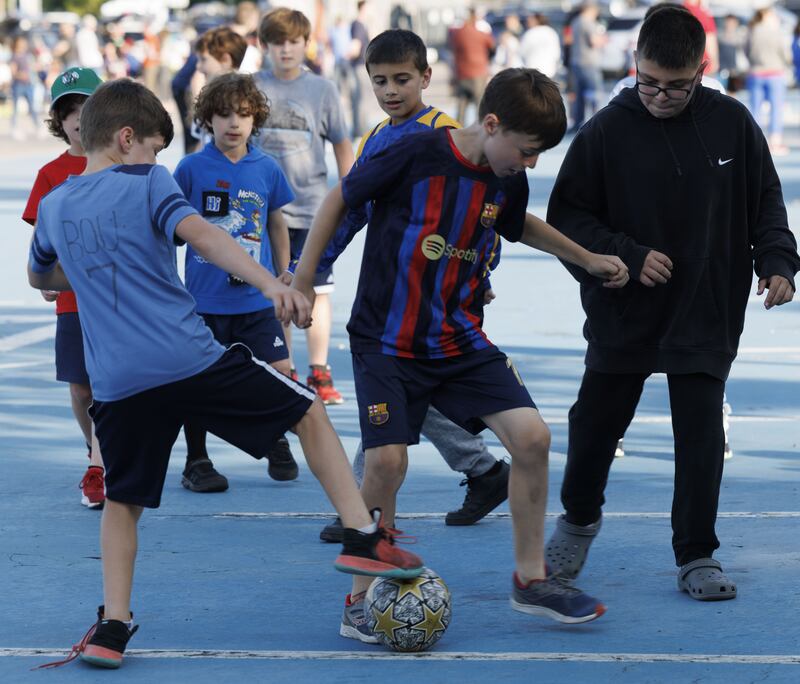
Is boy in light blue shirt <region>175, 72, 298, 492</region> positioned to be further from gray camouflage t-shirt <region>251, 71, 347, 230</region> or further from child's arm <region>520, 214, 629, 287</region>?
child's arm <region>520, 214, 629, 287</region>

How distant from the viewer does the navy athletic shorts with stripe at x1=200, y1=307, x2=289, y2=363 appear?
6.74m

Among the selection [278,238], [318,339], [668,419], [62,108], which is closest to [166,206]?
[62,108]

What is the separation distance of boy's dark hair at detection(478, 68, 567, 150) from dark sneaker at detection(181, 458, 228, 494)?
8.77 feet

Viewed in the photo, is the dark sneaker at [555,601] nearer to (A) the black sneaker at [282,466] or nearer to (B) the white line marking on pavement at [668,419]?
(A) the black sneaker at [282,466]

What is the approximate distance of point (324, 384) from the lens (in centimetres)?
847

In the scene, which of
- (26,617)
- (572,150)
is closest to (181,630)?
(26,617)

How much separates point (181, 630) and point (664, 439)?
347 cm

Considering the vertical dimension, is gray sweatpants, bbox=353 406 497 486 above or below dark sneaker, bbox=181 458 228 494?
above

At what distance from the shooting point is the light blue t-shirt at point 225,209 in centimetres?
670

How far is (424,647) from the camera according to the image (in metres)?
4.65

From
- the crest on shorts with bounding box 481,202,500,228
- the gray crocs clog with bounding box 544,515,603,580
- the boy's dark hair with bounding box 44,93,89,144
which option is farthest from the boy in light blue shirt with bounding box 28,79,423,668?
the boy's dark hair with bounding box 44,93,89,144

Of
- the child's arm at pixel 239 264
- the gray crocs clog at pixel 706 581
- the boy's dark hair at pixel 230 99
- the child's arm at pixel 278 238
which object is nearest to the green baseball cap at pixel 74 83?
the boy's dark hair at pixel 230 99

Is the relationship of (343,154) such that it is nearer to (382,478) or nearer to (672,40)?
(672,40)

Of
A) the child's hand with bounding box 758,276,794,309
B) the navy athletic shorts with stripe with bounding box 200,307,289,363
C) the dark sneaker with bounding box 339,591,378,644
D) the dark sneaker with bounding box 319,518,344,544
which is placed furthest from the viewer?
the navy athletic shorts with stripe with bounding box 200,307,289,363
